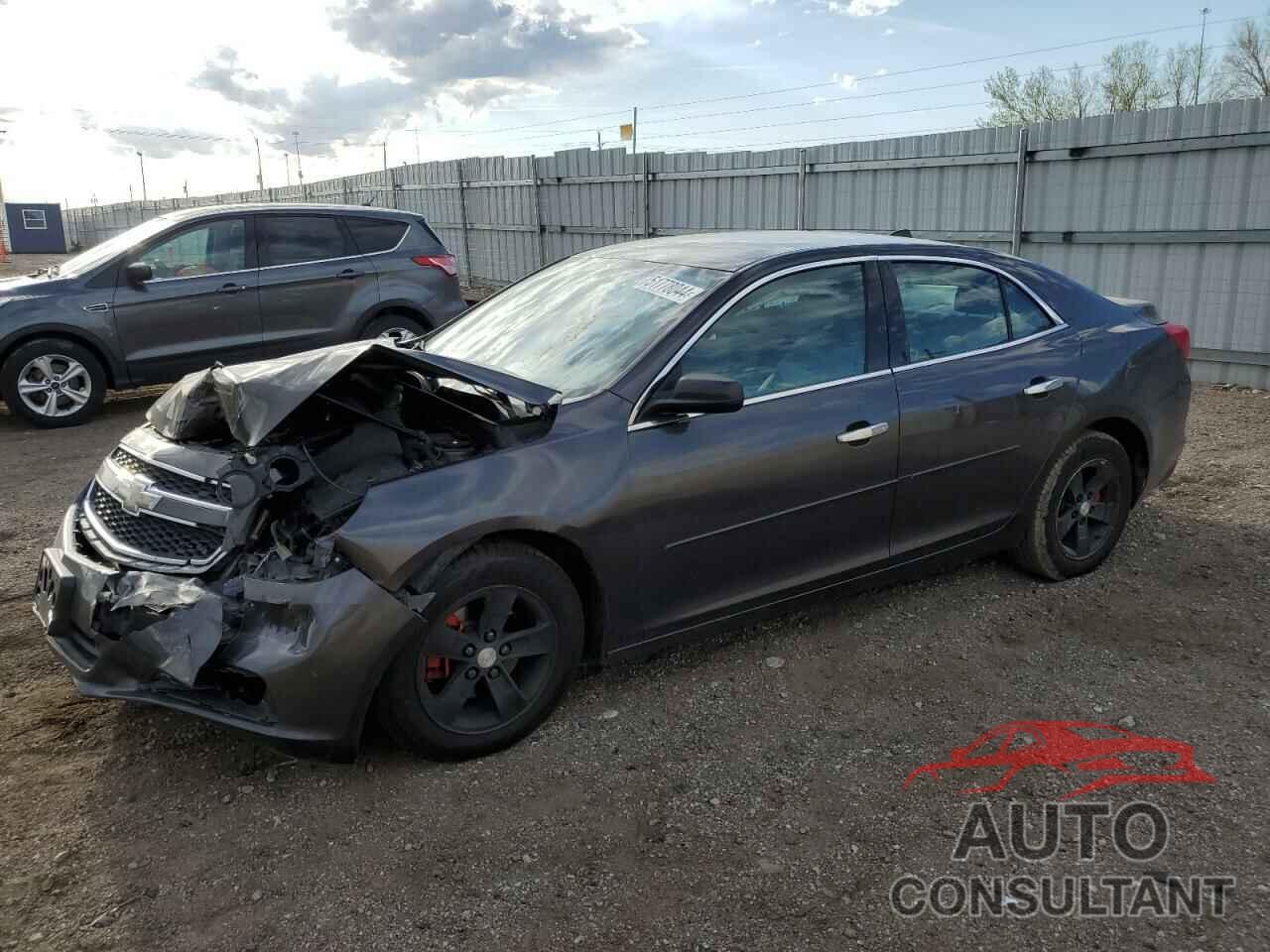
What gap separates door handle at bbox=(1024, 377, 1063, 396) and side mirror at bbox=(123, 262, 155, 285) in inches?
272

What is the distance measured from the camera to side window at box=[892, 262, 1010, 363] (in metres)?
4.02

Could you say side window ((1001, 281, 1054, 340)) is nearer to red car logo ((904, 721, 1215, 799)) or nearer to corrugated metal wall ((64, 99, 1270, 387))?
red car logo ((904, 721, 1215, 799))

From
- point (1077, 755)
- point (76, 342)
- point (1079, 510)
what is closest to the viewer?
point (1077, 755)

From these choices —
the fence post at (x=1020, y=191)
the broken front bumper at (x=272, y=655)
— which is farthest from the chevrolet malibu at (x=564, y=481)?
the fence post at (x=1020, y=191)

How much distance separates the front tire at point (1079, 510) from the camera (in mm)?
4438

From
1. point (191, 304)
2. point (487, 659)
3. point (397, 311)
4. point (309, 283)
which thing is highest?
point (309, 283)

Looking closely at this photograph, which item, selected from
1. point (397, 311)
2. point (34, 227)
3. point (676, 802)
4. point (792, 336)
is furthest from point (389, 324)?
point (34, 227)

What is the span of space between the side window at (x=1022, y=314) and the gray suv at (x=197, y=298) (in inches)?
186

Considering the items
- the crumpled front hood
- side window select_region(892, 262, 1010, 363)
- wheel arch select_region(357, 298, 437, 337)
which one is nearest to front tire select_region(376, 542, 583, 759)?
the crumpled front hood

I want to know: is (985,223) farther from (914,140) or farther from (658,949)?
(658,949)

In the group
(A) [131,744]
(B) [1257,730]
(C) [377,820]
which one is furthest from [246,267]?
(B) [1257,730]

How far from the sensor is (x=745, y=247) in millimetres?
4039

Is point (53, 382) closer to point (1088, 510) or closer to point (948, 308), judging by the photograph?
point (948, 308)

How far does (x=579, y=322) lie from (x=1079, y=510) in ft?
8.24
